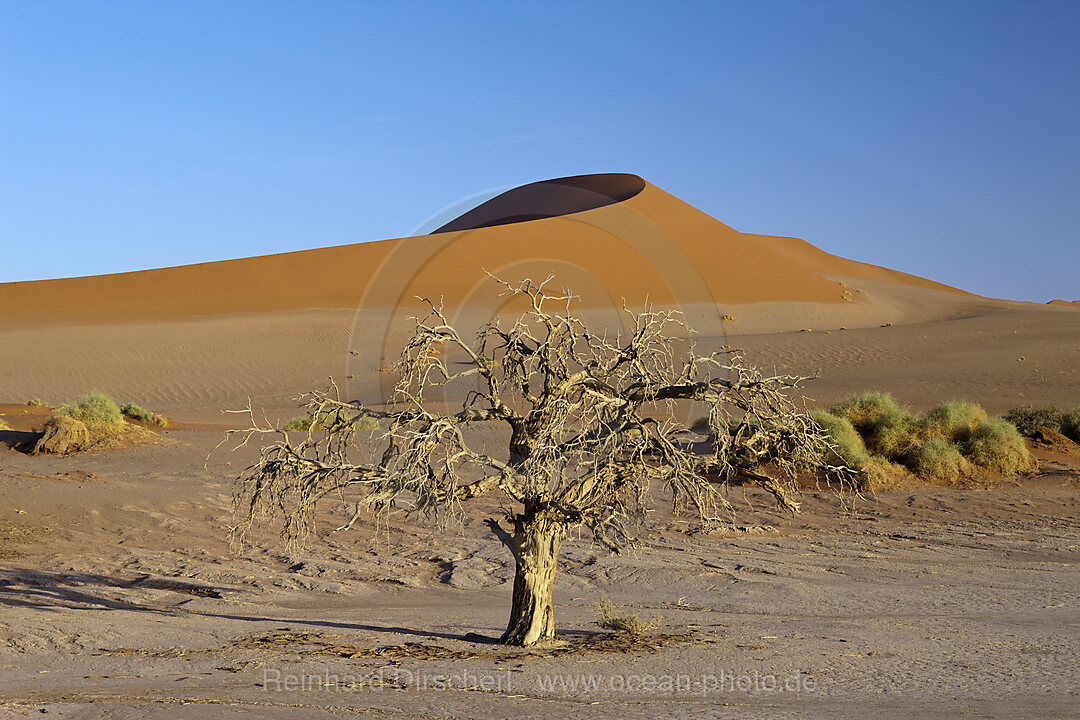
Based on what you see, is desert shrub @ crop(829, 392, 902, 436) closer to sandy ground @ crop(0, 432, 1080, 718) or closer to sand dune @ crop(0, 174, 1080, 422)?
sand dune @ crop(0, 174, 1080, 422)

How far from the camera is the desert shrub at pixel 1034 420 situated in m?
20.8

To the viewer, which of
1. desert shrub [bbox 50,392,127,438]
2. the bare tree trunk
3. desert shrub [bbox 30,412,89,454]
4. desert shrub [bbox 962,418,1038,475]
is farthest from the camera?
desert shrub [bbox 50,392,127,438]

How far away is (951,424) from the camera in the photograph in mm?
19672

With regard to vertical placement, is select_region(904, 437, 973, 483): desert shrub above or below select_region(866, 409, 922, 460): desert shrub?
below

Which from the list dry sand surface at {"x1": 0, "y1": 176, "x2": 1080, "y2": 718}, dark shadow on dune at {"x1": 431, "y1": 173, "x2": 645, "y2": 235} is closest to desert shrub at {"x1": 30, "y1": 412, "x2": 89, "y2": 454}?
dry sand surface at {"x1": 0, "y1": 176, "x2": 1080, "y2": 718}

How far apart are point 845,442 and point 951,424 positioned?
10.8 ft

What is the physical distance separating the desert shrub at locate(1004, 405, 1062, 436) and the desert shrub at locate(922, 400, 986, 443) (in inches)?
66.6

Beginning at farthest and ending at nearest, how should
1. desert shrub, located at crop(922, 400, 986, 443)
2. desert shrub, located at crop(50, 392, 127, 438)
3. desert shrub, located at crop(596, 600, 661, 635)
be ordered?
desert shrub, located at crop(50, 392, 127, 438) < desert shrub, located at crop(922, 400, 986, 443) < desert shrub, located at crop(596, 600, 661, 635)

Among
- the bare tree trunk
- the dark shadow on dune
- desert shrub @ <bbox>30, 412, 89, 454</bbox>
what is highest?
the dark shadow on dune

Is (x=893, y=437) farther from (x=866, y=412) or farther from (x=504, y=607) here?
(x=504, y=607)

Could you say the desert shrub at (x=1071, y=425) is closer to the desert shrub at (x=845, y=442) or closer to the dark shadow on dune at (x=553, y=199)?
the desert shrub at (x=845, y=442)

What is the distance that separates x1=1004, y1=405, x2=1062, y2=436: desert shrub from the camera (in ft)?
68.4

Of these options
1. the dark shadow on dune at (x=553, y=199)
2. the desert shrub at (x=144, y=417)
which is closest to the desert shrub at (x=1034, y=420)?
the desert shrub at (x=144, y=417)

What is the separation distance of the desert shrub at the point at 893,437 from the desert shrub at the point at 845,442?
0.53m
